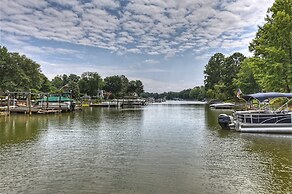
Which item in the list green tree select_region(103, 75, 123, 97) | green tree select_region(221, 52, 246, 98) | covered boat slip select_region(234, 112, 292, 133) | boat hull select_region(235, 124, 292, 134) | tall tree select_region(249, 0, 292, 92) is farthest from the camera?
green tree select_region(103, 75, 123, 97)

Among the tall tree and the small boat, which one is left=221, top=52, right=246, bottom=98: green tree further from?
the small boat

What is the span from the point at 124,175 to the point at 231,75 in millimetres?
85419

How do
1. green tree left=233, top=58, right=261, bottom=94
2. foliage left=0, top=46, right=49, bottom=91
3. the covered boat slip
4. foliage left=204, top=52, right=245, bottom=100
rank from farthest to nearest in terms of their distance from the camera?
foliage left=204, top=52, right=245, bottom=100
green tree left=233, top=58, right=261, bottom=94
foliage left=0, top=46, right=49, bottom=91
the covered boat slip

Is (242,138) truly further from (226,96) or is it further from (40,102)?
(226,96)

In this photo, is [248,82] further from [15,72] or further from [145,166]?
[145,166]

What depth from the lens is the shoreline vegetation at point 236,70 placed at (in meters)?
28.2

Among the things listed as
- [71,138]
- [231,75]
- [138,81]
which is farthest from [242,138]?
[138,81]

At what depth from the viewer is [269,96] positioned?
20.7 metres

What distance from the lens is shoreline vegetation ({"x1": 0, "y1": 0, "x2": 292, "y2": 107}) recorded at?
2822cm

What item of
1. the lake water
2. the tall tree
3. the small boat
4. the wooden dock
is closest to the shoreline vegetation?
the tall tree

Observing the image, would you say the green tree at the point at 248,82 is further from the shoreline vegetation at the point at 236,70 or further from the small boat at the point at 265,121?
the small boat at the point at 265,121

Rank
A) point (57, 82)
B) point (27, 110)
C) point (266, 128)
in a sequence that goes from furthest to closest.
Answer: point (57, 82)
point (27, 110)
point (266, 128)

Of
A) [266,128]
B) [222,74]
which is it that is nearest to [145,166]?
[266,128]

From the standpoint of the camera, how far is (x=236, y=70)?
293 ft
